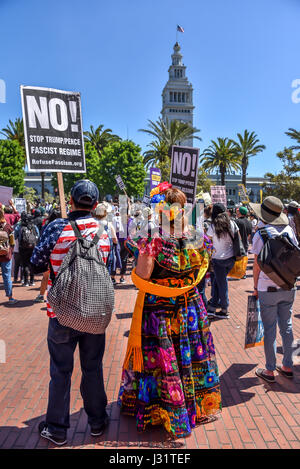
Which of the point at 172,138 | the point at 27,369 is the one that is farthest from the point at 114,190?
the point at 27,369

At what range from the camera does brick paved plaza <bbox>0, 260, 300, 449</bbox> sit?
2846mm

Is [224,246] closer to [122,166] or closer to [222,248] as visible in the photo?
[222,248]

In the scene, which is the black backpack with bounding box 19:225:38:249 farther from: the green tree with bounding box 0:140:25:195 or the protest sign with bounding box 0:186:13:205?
the green tree with bounding box 0:140:25:195

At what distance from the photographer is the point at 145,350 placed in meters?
2.95

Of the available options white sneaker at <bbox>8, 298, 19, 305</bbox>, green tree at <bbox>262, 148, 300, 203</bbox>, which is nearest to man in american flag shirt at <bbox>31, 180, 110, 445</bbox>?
white sneaker at <bbox>8, 298, 19, 305</bbox>

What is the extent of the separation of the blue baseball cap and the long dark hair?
3541 mm

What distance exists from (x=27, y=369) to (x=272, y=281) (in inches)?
120

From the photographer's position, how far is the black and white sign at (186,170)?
223 inches

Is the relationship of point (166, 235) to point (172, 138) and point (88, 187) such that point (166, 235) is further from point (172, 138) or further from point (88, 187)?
point (172, 138)

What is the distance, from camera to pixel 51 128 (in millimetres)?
3920

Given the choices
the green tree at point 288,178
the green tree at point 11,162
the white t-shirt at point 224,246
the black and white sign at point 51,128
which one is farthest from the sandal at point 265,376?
the green tree at point 11,162

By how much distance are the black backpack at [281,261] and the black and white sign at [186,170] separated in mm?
2195

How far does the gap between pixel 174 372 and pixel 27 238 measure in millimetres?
6501

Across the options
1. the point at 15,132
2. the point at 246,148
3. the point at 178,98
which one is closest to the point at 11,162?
the point at 15,132
